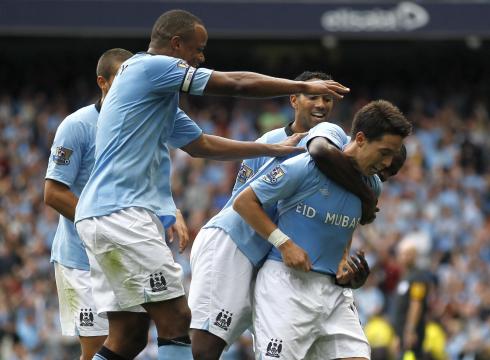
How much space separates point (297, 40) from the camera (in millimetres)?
23828

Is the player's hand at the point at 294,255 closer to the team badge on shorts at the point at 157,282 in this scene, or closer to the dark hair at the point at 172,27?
the team badge on shorts at the point at 157,282

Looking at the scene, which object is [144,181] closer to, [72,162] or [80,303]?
[72,162]

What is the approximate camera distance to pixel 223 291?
7.20m

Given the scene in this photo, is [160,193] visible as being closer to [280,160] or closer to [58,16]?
[280,160]

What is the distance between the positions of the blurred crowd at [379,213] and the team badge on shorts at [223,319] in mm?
6665

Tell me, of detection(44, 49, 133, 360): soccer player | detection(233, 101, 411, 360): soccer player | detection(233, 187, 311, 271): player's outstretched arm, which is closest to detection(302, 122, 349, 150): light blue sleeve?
detection(233, 101, 411, 360): soccer player

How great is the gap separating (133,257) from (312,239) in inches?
44.0

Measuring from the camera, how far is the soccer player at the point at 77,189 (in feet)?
24.8

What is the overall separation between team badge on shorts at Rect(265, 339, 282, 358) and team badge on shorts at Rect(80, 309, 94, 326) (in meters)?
1.38

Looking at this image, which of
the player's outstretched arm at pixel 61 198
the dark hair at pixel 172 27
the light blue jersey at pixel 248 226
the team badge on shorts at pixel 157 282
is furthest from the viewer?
the player's outstretched arm at pixel 61 198

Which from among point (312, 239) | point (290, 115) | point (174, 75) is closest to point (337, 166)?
point (312, 239)

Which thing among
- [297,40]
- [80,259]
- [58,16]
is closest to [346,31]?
[297,40]

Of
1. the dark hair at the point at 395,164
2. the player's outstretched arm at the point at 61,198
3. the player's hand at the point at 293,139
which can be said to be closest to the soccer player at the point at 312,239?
the dark hair at the point at 395,164

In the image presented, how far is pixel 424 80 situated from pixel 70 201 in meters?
17.0
